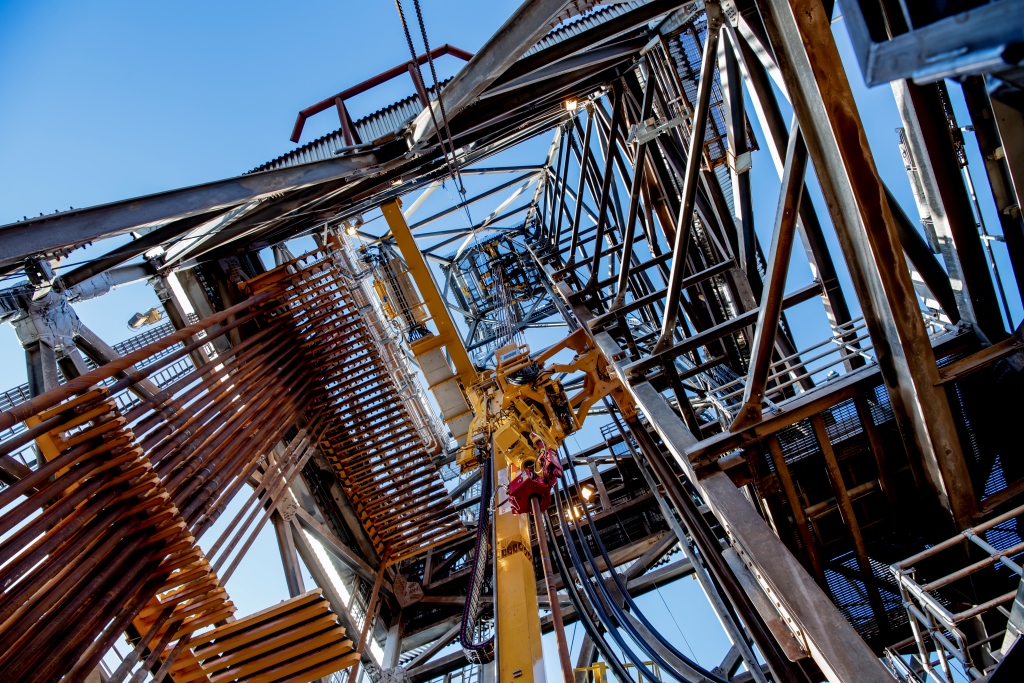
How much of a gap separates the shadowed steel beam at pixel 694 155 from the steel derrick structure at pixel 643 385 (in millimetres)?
28

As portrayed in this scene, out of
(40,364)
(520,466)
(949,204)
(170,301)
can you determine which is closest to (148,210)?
(40,364)

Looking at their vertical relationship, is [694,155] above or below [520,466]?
above

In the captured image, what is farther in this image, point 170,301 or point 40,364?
point 170,301

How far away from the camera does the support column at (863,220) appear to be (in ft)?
11.1

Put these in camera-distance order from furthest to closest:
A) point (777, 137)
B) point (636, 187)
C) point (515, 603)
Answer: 1. point (636, 187)
2. point (515, 603)
3. point (777, 137)

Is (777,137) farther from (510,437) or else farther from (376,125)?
(376,125)

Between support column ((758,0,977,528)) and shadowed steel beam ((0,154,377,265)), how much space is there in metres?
5.47

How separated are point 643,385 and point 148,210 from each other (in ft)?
17.9

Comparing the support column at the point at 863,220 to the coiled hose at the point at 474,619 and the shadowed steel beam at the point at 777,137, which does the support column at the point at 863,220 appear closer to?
the shadowed steel beam at the point at 777,137

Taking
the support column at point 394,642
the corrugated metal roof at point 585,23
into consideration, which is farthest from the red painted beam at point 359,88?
the support column at point 394,642

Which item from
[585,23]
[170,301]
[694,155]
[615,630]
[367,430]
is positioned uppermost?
[585,23]

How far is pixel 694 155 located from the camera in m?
5.33

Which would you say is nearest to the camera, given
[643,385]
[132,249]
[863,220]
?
[863,220]

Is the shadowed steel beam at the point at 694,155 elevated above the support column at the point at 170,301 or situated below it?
below
